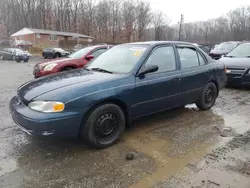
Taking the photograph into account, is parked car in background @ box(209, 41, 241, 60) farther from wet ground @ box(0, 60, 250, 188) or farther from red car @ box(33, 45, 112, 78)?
wet ground @ box(0, 60, 250, 188)

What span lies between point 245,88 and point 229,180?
20.2 ft

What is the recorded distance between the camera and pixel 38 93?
→ 329 centimetres

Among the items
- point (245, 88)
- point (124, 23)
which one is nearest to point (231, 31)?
point (124, 23)

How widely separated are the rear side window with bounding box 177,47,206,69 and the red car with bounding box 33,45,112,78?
314 centimetres

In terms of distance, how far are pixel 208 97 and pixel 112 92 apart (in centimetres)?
288

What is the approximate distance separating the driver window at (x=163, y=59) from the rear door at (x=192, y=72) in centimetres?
24

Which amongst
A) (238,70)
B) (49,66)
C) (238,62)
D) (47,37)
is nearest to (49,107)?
(49,66)

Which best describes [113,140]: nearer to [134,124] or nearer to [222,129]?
[134,124]

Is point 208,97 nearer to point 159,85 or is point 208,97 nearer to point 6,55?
point 159,85

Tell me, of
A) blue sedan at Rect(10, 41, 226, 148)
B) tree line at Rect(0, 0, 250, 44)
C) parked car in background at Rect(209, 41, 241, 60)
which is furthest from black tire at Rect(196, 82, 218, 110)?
tree line at Rect(0, 0, 250, 44)

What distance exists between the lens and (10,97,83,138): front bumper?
9.77ft

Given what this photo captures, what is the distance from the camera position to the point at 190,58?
4879 millimetres

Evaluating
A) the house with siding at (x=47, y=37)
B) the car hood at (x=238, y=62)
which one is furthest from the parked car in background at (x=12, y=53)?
the house with siding at (x=47, y=37)

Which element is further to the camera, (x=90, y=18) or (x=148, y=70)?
(x=90, y=18)
